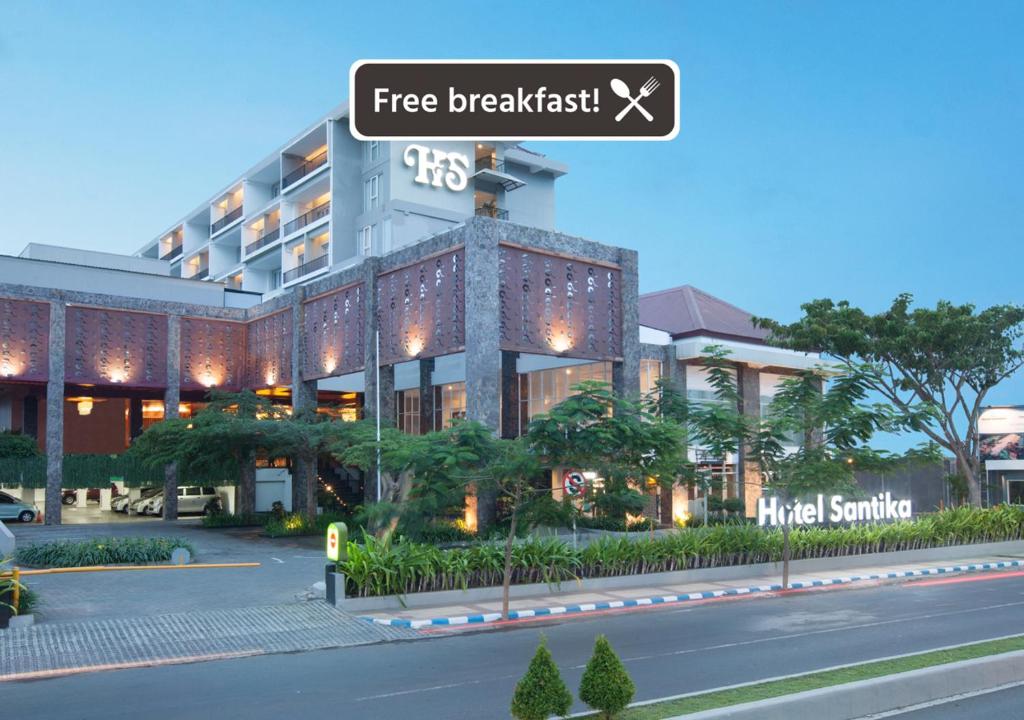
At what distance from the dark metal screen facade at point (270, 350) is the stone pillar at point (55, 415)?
28.0 feet

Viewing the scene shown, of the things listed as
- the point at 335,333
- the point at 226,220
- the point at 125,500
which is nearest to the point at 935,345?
the point at 335,333

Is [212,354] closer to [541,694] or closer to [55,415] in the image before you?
[55,415]

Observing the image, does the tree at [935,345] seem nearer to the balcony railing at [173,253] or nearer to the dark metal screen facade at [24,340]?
the dark metal screen facade at [24,340]

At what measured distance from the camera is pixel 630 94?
20.6ft

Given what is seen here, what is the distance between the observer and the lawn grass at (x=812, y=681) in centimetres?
992

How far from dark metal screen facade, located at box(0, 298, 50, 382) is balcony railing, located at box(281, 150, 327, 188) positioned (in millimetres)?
27409

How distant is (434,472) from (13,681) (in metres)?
11.0

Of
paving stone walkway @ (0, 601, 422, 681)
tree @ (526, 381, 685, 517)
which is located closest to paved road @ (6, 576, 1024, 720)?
paving stone walkway @ (0, 601, 422, 681)

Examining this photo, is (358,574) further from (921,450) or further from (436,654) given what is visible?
(921,450)

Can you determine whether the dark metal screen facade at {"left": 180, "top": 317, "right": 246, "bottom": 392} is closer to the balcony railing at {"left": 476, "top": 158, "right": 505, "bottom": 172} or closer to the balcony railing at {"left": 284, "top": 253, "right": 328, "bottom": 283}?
the balcony railing at {"left": 284, "top": 253, "right": 328, "bottom": 283}

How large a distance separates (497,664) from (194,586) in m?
10.6

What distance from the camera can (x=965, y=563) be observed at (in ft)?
95.5

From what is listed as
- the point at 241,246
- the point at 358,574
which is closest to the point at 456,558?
the point at 358,574

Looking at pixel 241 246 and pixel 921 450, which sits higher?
pixel 241 246
